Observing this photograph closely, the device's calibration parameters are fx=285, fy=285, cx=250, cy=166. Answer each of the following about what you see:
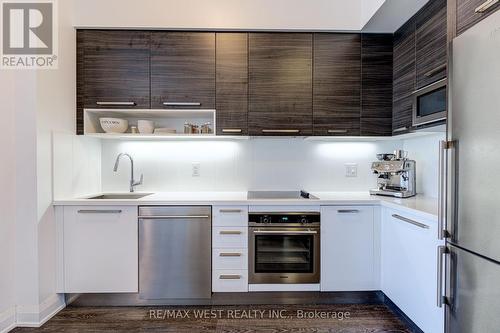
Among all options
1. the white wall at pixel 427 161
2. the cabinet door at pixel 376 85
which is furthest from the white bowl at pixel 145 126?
the white wall at pixel 427 161

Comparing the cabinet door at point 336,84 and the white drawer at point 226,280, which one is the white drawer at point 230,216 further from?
the cabinet door at point 336,84

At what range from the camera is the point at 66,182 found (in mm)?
2309

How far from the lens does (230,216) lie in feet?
7.32

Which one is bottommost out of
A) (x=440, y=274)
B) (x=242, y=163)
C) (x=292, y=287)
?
(x=292, y=287)

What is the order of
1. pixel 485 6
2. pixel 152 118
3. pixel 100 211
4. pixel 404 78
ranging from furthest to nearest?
1. pixel 152 118
2. pixel 404 78
3. pixel 100 211
4. pixel 485 6

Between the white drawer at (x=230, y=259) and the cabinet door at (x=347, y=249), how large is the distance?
0.62m

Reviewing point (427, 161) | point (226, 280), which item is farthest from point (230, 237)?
point (427, 161)

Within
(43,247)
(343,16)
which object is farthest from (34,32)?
(343,16)

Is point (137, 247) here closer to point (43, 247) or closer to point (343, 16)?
point (43, 247)

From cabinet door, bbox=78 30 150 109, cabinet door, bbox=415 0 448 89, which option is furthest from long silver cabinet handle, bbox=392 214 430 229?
cabinet door, bbox=78 30 150 109

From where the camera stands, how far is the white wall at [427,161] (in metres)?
2.32

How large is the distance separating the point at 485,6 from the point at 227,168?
7.03ft

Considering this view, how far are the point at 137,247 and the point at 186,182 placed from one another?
31.9 inches

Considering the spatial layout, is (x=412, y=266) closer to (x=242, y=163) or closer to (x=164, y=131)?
(x=242, y=163)
